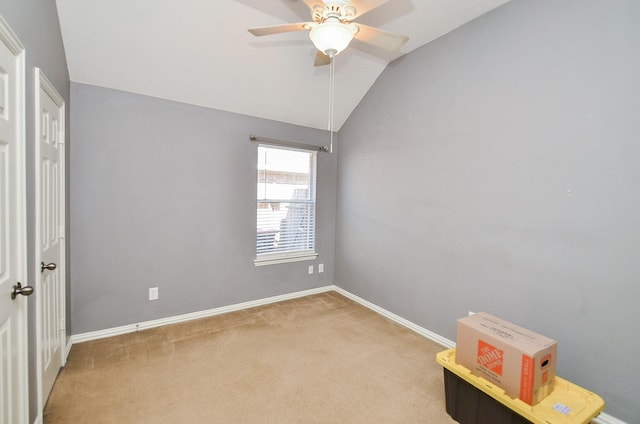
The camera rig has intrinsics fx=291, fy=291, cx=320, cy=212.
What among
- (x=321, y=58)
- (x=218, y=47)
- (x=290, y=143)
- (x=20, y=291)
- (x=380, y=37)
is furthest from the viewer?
(x=290, y=143)

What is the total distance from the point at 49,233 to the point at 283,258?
7.52 ft

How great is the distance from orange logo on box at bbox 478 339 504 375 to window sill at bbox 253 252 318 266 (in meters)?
2.47

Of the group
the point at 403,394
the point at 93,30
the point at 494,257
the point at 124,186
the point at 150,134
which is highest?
the point at 93,30

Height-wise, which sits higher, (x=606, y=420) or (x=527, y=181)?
(x=527, y=181)

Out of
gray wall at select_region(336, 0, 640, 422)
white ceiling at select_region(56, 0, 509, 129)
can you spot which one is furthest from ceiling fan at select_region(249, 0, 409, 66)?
gray wall at select_region(336, 0, 640, 422)

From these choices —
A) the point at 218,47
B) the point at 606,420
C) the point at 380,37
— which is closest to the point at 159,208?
the point at 218,47

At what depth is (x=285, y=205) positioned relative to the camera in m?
3.77

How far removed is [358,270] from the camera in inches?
149

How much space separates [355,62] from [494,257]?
238 centimetres

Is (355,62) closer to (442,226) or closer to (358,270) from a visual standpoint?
(442,226)

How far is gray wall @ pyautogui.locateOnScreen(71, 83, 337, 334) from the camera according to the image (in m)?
2.64

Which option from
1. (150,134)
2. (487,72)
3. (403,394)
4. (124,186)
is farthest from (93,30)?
(403,394)

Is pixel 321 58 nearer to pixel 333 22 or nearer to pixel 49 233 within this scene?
pixel 333 22

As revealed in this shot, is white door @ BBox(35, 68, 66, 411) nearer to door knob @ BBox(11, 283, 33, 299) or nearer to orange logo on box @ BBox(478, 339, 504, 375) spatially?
door knob @ BBox(11, 283, 33, 299)
